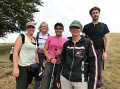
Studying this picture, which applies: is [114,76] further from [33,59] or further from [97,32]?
[33,59]

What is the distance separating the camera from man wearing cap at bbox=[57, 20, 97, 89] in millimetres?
4660

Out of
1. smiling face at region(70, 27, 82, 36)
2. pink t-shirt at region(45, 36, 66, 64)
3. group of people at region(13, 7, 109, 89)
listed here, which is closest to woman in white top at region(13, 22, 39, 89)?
group of people at region(13, 7, 109, 89)

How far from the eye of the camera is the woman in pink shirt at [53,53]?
255 inches

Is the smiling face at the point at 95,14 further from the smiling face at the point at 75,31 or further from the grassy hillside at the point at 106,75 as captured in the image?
the grassy hillside at the point at 106,75

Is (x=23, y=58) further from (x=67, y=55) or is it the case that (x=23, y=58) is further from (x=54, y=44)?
(x=67, y=55)

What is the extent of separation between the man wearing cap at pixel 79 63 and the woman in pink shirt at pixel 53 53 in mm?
1620

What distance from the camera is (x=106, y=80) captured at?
1021 centimetres

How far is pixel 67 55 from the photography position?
4914 millimetres

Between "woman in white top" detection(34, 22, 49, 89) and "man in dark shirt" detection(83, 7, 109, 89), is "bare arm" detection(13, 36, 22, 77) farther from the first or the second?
"woman in white top" detection(34, 22, 49, 89)

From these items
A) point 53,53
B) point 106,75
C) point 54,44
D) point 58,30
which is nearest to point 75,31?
point 58,30

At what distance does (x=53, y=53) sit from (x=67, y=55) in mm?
1746

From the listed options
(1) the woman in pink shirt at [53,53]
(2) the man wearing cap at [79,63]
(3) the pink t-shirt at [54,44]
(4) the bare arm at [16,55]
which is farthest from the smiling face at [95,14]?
(4) the bare arm at [16,55]

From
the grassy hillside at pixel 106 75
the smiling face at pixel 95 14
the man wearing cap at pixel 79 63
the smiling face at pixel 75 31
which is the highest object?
the smiling face at pixel 95 14

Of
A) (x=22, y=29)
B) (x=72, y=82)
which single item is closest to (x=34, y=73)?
(x=72, y=82)
